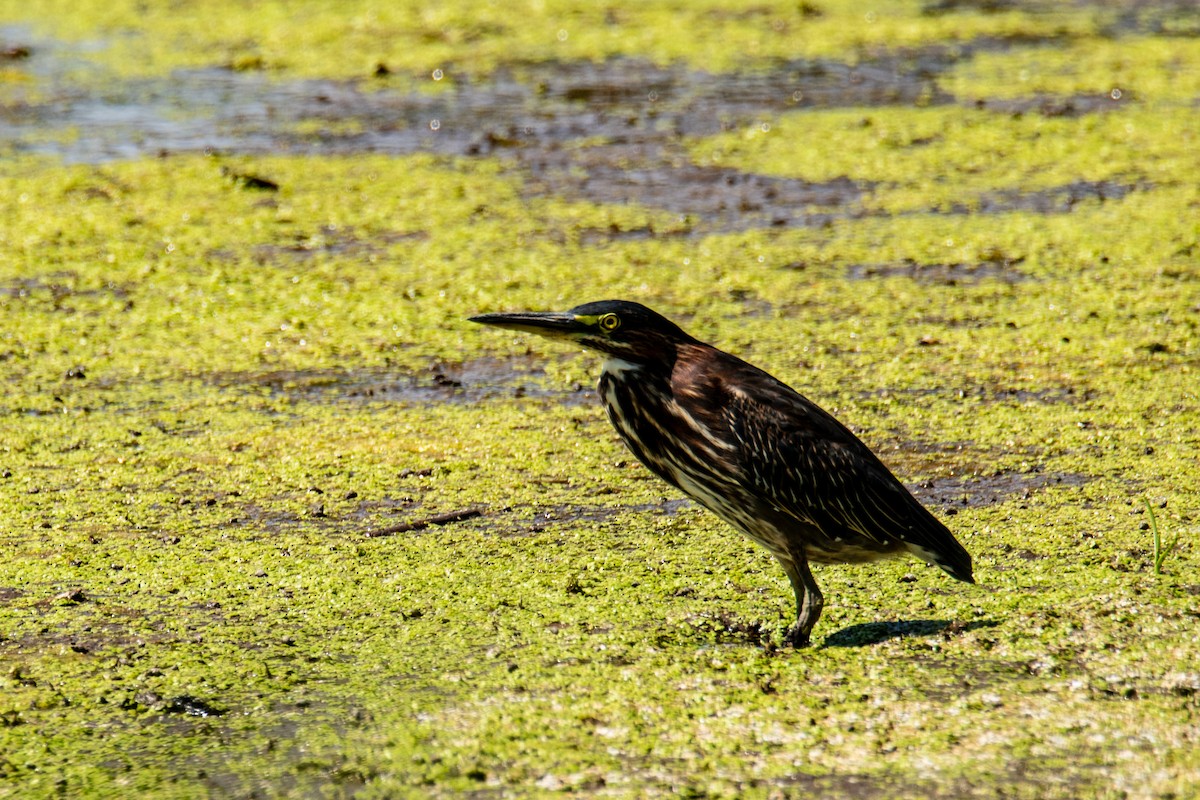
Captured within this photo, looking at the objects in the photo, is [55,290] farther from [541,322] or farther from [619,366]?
[619,366]

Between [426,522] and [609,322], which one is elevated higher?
[609,322]

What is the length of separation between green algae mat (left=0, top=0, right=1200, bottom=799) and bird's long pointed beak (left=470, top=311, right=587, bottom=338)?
2.16ft

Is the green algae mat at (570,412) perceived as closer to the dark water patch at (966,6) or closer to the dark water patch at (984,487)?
the dark water patch at (984,487)

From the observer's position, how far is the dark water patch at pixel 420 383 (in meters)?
5.61

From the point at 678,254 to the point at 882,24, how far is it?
5.30 m

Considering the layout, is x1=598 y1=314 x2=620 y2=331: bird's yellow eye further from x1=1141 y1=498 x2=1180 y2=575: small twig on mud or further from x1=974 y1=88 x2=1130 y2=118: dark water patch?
x1=974 y1=88 x2=1130 y2=118: dark water patch

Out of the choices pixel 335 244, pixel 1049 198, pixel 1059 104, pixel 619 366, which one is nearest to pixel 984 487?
pixel 619 366

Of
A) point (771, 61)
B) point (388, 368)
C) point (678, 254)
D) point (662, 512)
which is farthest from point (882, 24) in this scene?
→ point (662, 512)

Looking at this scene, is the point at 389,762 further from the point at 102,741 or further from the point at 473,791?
the point at 102,741

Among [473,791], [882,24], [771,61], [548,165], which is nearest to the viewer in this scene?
[473,791]

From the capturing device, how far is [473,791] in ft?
9.87

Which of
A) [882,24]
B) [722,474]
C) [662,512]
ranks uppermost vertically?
[882,24]

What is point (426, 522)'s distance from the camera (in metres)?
4.52

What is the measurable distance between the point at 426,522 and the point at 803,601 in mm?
1270
